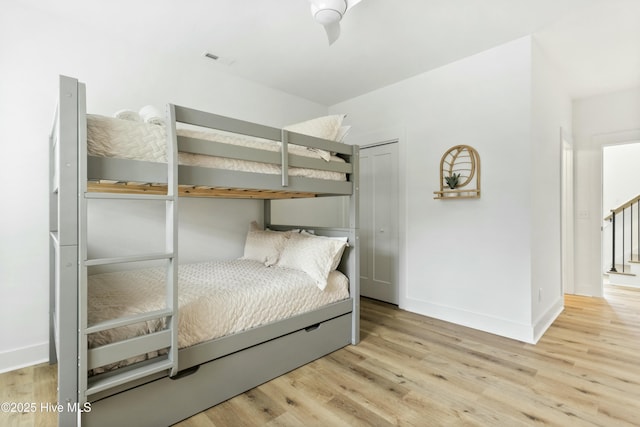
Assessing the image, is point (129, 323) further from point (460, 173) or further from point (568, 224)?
point (568, 224)

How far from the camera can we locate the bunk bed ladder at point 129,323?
1203mm

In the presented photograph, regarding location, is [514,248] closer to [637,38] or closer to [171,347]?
[637,38]

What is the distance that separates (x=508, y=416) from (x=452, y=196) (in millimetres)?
1807

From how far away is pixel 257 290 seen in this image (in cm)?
186

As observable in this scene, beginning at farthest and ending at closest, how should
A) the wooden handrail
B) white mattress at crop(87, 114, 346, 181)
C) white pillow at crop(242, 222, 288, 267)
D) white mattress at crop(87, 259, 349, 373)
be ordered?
the wooden handrail
white pillow at crop(242, 222, 288, 267)
white mattress at crop(87, 259, 349, 373)
white mattress at crop(87, 114, 346, 181)

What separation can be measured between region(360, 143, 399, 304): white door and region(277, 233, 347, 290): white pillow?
1.32 metres

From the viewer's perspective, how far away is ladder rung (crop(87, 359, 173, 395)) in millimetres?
1214

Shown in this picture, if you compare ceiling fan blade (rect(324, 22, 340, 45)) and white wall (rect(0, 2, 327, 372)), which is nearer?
ceiling fan blade (rect(324, 22, 340, 45))

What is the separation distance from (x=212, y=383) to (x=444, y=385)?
1360mm

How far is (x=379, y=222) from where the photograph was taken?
3.62m

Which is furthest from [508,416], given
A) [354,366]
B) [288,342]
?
[288,342]

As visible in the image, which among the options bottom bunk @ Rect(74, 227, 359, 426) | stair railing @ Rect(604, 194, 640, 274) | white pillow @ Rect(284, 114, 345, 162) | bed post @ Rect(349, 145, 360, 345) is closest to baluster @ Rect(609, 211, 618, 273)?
stair railing @ Rect(604, 194, 640, 274)

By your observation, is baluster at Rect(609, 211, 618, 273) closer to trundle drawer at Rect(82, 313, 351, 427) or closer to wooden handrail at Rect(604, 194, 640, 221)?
wooden handrail at Rect(604, 194, 640, 221)

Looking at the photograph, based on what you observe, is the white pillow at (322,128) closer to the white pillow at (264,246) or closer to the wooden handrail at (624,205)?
the white pillow at (264,246)
